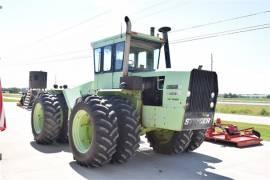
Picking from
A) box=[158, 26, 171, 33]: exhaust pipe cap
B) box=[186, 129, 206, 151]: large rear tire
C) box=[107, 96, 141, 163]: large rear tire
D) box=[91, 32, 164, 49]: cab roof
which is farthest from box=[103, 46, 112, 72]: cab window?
box=[186, 129, 206, 151]: large rear tire

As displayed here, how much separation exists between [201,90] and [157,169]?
203 centimetres

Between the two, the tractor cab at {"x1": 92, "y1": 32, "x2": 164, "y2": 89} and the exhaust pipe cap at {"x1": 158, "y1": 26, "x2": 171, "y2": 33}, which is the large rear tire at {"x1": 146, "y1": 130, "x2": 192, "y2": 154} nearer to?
the tractor cab at {"x1": 92, "y1": 32, "x2": 164, "y2": 89}

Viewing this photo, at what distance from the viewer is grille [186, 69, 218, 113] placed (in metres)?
6.40

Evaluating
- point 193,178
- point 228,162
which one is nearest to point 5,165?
point 193,178

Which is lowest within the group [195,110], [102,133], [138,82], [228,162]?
[228,162]

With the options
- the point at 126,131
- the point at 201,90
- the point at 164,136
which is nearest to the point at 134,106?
the point at 126,131

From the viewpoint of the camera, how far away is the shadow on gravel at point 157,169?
6199 millimetres

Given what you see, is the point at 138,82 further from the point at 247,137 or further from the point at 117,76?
the point at 247,137

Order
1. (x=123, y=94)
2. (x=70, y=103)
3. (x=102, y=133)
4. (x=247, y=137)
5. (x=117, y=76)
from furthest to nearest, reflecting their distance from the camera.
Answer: (x=247, y=137), (x=70, y=103), (x=117, y=76), (x=123, y=94), (x=102, y=133)

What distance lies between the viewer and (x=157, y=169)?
267 inches

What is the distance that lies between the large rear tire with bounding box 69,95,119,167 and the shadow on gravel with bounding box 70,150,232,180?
26cm

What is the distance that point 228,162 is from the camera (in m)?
7.72

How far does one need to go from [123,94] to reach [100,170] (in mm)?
1788

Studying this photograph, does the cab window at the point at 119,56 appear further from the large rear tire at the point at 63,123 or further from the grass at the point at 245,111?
the grass at the point at 245,111
